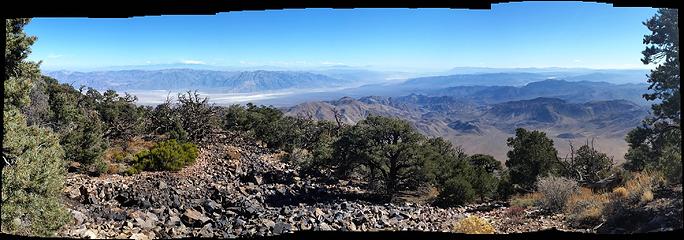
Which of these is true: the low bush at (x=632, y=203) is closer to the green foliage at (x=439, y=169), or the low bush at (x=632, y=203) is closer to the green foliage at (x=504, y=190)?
the green foliage at (x=504, y=190)

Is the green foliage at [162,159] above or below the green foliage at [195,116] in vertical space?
below

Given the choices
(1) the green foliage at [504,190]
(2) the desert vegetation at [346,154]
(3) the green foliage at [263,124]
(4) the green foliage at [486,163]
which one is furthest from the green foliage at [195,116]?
(1) the green foliage at [504,190]

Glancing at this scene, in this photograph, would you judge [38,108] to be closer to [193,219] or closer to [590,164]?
[193,219]

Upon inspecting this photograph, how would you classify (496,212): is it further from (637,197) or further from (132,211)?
(132,211)

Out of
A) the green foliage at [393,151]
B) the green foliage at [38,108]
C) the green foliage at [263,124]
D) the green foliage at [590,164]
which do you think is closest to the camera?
the green foliage at [38,108]

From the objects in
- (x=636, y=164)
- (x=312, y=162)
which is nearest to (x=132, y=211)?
(x=312, y=162)

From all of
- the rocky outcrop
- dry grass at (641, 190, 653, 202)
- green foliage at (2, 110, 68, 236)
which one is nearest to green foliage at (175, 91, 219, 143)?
the rocky outcrop

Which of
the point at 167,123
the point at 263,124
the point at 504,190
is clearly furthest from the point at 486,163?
the point at 167,123
